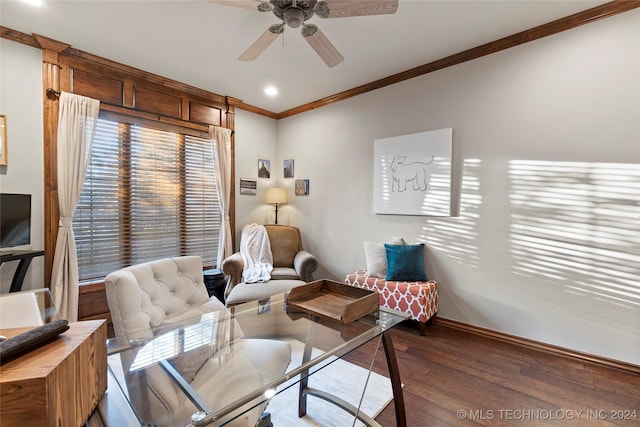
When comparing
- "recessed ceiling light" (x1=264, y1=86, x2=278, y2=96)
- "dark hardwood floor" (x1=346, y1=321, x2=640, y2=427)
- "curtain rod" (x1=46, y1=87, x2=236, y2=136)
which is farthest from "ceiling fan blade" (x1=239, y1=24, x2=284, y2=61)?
"dark hardwood floor" (x1=346, y1=321, x2=640, y2=427)

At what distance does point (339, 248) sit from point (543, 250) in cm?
216

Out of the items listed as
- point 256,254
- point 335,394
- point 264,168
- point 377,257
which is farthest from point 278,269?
point 335,394

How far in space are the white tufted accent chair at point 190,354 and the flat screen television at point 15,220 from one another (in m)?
1.59

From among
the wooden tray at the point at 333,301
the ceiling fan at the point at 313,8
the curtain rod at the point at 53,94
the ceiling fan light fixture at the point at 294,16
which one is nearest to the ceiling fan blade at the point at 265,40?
the ceiling fan at the point at 313,8

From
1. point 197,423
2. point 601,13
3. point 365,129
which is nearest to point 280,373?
point 197,423

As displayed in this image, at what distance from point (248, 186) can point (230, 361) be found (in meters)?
3.24

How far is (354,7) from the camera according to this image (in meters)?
1.72

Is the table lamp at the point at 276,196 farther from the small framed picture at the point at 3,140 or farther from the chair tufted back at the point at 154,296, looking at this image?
the small framed picture at the point at 3,140

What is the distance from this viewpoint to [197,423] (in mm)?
804

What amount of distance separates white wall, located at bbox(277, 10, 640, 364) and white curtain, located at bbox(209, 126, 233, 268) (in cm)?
206

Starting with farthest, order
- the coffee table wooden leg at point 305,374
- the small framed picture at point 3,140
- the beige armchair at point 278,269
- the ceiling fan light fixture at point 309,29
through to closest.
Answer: the beige armchair at point 278,269, the small framed picture at point 3,140, the ceiling fan light fixture at point 309,29, the coffee table wooden leg at point 305,374

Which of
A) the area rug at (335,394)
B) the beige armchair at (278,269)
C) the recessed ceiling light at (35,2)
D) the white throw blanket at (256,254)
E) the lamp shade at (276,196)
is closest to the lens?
the area rug at (335,394)

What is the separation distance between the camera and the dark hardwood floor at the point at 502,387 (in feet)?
5.53

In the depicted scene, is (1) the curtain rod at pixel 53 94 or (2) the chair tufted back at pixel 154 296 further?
(1) the curtain rod at pixel 53 94
